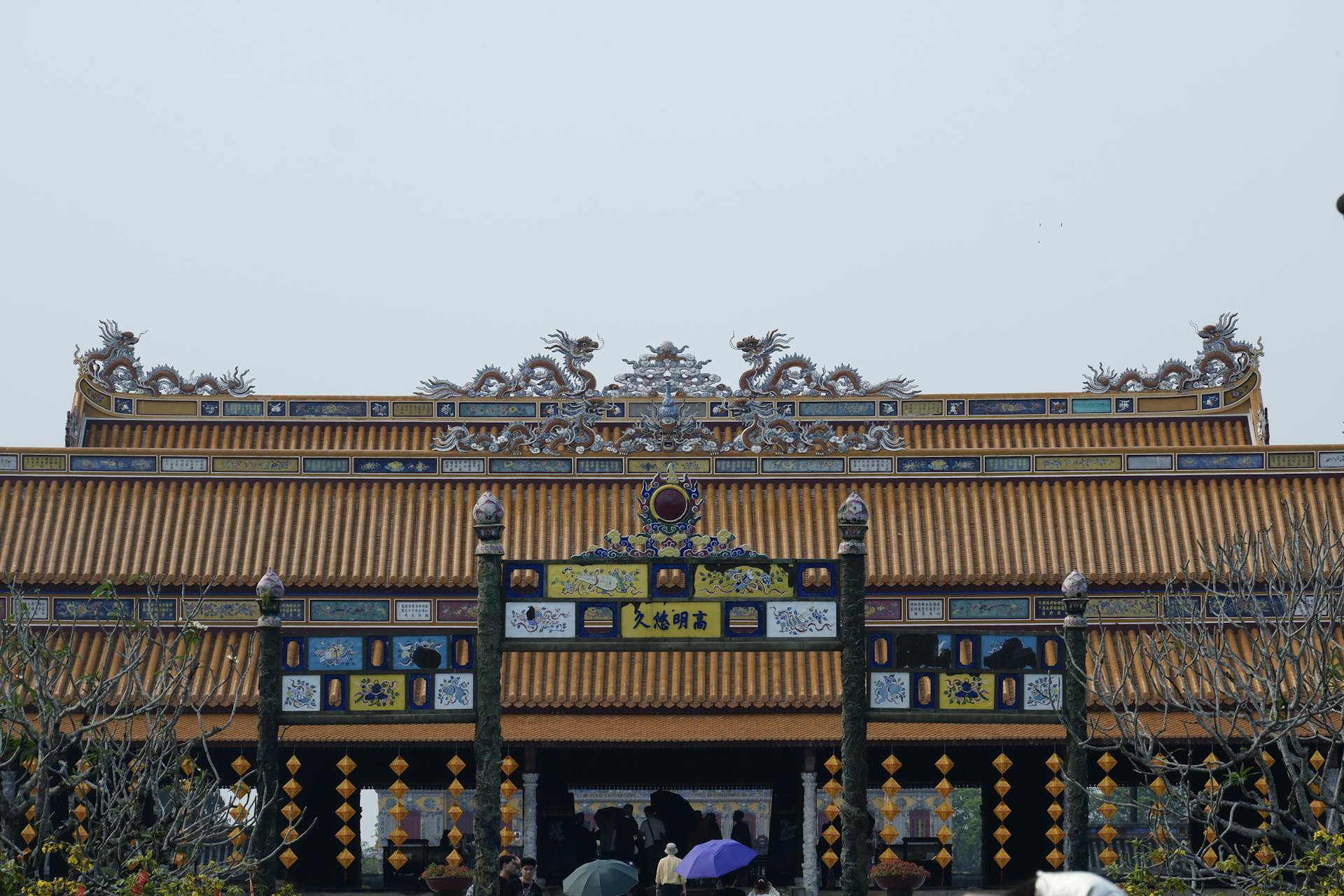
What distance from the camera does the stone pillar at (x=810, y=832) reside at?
22.1 meters

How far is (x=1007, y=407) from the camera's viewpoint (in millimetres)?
28750

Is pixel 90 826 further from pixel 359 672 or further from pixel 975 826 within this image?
pixel 975 826

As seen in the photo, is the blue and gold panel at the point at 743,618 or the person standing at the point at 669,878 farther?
the person standing at the point at 669,878

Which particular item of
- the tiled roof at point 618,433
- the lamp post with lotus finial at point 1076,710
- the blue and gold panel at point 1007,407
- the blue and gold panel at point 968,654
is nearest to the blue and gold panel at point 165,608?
the tiled roof at point 618,433

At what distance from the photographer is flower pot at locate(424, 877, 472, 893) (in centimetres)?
2056

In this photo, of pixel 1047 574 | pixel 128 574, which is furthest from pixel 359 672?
Answer: pixel 1047 574

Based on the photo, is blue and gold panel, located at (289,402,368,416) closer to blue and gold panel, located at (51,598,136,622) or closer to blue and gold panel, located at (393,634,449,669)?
blue and gold panel, located at (51,598,136,622)

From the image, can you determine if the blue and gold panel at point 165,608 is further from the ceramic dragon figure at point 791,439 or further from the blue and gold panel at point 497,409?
the ceramic dragon figure at point 791,439

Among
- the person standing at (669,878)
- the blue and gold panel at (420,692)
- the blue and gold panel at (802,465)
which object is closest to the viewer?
the blue and gold panel at (420,692)

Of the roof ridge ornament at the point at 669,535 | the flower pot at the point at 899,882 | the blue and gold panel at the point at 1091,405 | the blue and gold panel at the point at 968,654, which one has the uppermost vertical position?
the blue and gold panel at the point at 1091,405

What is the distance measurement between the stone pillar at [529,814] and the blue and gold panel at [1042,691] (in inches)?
287

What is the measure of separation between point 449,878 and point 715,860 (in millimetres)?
2849

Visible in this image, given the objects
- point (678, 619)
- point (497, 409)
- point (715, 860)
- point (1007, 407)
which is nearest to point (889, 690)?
point (678, 619)

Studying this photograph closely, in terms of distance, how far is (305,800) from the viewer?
76.3 feet
